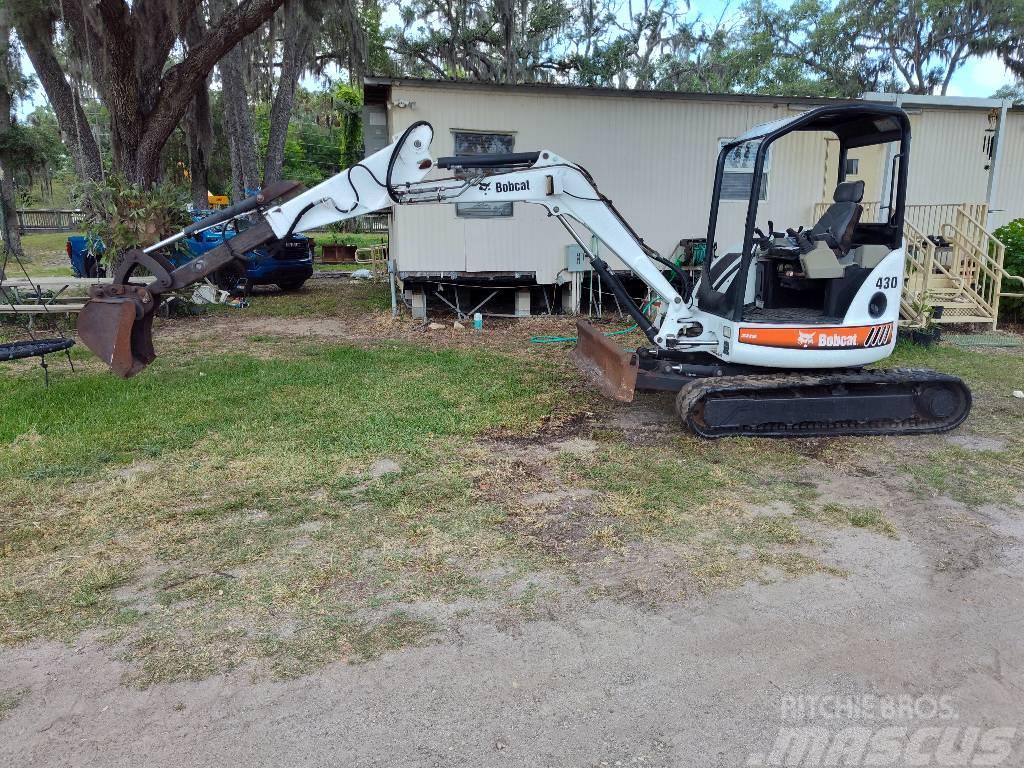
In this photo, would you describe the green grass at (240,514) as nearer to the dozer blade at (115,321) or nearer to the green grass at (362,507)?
the green grass at (362,507)

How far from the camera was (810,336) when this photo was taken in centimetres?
575

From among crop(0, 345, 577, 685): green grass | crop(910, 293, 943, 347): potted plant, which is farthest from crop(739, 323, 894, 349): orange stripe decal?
crop(910, 293, 943, 347): potted plant

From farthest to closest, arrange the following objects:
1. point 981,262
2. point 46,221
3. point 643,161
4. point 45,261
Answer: point 46,221 → point 45,261 → point 643,161 → point 981,262

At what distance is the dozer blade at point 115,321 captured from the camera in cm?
546

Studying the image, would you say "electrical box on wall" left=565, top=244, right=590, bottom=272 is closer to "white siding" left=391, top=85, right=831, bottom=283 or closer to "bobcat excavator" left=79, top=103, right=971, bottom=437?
"white siding" left=391, top=85, right=831, bottom=283

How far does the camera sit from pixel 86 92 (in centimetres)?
1662

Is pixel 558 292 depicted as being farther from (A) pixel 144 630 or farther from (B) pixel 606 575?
(A) pixel 144 630

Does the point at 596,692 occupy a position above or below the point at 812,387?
below

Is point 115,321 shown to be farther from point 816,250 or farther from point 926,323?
point 926,323

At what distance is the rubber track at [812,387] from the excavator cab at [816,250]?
1.48ft

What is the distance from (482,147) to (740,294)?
6816mm

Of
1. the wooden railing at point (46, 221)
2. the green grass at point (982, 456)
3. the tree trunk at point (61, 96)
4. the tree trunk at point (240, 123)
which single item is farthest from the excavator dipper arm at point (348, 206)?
the wooden railing at point (46, 221)

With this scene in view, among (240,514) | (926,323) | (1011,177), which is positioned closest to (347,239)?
(1011,177)

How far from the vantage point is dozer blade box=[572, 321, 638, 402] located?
5711 mm
